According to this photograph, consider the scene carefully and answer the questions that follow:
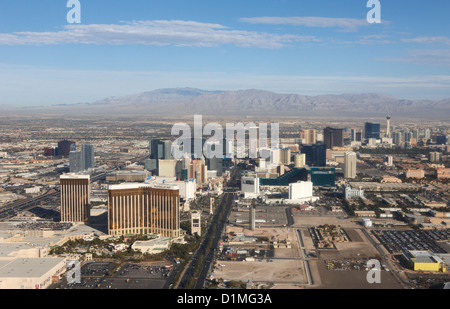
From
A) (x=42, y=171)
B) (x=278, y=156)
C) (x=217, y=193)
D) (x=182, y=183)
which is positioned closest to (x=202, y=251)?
(x=182, y=183)

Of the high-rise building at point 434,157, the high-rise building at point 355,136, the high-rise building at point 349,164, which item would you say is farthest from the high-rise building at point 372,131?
the high-rise building at point 349,164

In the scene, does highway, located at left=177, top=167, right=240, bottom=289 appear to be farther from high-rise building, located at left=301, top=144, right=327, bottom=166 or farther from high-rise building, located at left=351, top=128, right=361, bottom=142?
high-rise building, located at left=351, top=128, right=361, bottom=142

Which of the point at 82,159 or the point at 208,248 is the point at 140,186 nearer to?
the point at 208,248

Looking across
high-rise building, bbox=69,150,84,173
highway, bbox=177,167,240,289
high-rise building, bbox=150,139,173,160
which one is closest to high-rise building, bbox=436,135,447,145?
high-rise building, bbox=150,139,173,160

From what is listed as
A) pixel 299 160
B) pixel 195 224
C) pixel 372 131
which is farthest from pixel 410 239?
pixel 372 131

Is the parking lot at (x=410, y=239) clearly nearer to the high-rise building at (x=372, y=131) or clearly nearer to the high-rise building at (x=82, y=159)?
the high-rise building at (x=82, y=159)

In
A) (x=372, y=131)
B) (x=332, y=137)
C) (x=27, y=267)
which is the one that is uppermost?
(x=372, y=131)

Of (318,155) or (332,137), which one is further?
(332,137)
